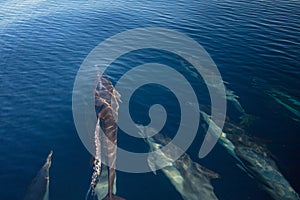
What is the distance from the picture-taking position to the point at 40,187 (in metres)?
13.6

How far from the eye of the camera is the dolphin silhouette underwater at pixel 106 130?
14.1 metres

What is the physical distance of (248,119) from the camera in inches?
759

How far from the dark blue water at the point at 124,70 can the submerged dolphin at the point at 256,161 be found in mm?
526

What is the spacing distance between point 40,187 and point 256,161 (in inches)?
491

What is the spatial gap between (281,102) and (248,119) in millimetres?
4088

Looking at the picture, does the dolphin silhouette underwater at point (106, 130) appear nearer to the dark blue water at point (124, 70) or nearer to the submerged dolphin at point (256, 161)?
the dark blue water at point (124, 70)

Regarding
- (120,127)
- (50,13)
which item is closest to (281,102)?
(120,127)

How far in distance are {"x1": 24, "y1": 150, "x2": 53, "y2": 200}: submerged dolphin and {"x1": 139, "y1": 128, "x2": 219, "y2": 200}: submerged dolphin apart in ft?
19.6

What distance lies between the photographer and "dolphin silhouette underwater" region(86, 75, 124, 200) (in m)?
14.1

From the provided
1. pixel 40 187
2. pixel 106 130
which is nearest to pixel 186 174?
pixel 106 130

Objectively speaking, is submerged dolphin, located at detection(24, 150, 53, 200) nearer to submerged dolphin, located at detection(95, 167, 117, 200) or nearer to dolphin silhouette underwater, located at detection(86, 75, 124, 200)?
dolphin silhouette underwater, located at detection(86, 75, 124, 200)

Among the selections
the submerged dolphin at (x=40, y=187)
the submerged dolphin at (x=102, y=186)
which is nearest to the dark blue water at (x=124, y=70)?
the submerged dolphin at (x=40, y=187)

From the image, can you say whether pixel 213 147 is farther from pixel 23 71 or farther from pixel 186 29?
pixel 186 29

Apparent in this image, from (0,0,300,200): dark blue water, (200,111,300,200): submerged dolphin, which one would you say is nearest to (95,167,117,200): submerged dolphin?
(0,0,300,200): dark blue water
